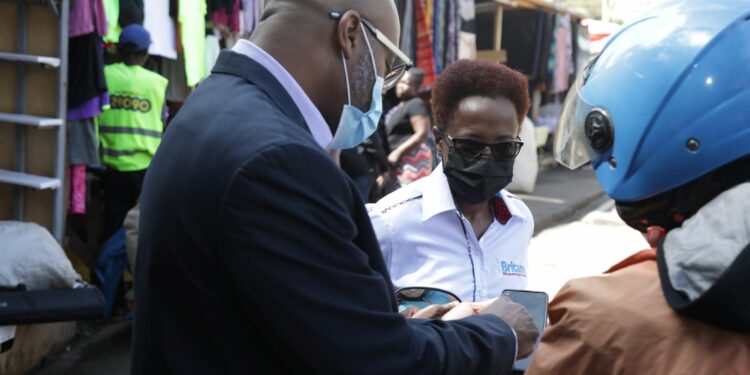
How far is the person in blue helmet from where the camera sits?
4.09 ft

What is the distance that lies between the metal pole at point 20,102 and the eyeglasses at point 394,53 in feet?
10.8

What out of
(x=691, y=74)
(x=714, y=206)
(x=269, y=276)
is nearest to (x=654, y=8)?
(x=691, y=74)

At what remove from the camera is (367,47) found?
5.88ft

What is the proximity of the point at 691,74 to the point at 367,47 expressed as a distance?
26.6 inches

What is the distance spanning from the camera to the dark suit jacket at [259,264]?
52.1 inches

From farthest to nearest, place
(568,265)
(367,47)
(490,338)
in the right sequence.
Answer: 1. (568,265)
2. (367,47)
3. (490,338)

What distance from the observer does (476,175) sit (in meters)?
2.71

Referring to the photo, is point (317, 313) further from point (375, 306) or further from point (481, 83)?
point (481, 83)

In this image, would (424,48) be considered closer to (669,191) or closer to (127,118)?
(127,118)

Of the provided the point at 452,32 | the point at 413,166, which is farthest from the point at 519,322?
the point at 452,32

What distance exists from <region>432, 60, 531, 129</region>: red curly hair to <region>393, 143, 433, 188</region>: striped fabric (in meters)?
4.33

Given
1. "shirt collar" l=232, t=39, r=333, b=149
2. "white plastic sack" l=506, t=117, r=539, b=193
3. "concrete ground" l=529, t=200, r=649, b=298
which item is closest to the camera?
"shirt collar" l=232, t=39, r=333, b=149

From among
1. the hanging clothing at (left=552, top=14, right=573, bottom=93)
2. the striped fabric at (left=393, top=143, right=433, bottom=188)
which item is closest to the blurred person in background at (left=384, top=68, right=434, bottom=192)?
the striped fabric at (left=393, top=143, right=433, bottom=188)

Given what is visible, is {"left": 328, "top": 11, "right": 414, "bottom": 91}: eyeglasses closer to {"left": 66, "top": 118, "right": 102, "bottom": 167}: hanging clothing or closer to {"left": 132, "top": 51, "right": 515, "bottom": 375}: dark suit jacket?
{"left": 132, "top": 51, "right": 515, "bottom": 375}: dark suit jacket
